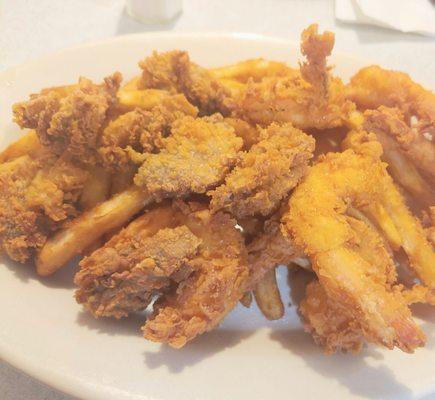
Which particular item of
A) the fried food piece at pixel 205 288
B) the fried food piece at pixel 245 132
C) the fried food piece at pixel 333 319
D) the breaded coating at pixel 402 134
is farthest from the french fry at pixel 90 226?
the breaded coating at pixel 402 134

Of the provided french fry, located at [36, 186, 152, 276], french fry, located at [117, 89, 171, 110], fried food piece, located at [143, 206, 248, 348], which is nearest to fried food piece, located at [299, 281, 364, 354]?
fried food piece, located at [143, 206, 248, 348]

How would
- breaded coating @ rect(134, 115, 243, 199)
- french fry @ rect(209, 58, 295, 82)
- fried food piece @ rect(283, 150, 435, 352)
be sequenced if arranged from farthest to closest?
french fry @ rect(209, 58, 295, 82), breaded coating @ rect(134, 115, 243, 199), fried food piece @ rect(283, 150, 435, 352)

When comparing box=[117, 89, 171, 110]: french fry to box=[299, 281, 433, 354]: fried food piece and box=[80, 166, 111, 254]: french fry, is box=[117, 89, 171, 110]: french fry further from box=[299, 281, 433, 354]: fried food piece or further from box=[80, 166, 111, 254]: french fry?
box=[299, 281, 433, 354]: fried food piece

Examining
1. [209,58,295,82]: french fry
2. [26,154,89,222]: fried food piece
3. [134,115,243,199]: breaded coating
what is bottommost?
[26,154,89,222]: fried food piece

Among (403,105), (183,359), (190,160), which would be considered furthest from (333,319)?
(403,105)

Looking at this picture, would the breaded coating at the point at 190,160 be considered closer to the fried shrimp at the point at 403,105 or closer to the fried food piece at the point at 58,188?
the fried food piece at the point at 58,188

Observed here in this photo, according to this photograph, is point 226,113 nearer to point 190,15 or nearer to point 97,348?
point 97,348

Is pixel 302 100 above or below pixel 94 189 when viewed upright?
above

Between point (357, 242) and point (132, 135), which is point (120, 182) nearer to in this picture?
point (132, 135)
